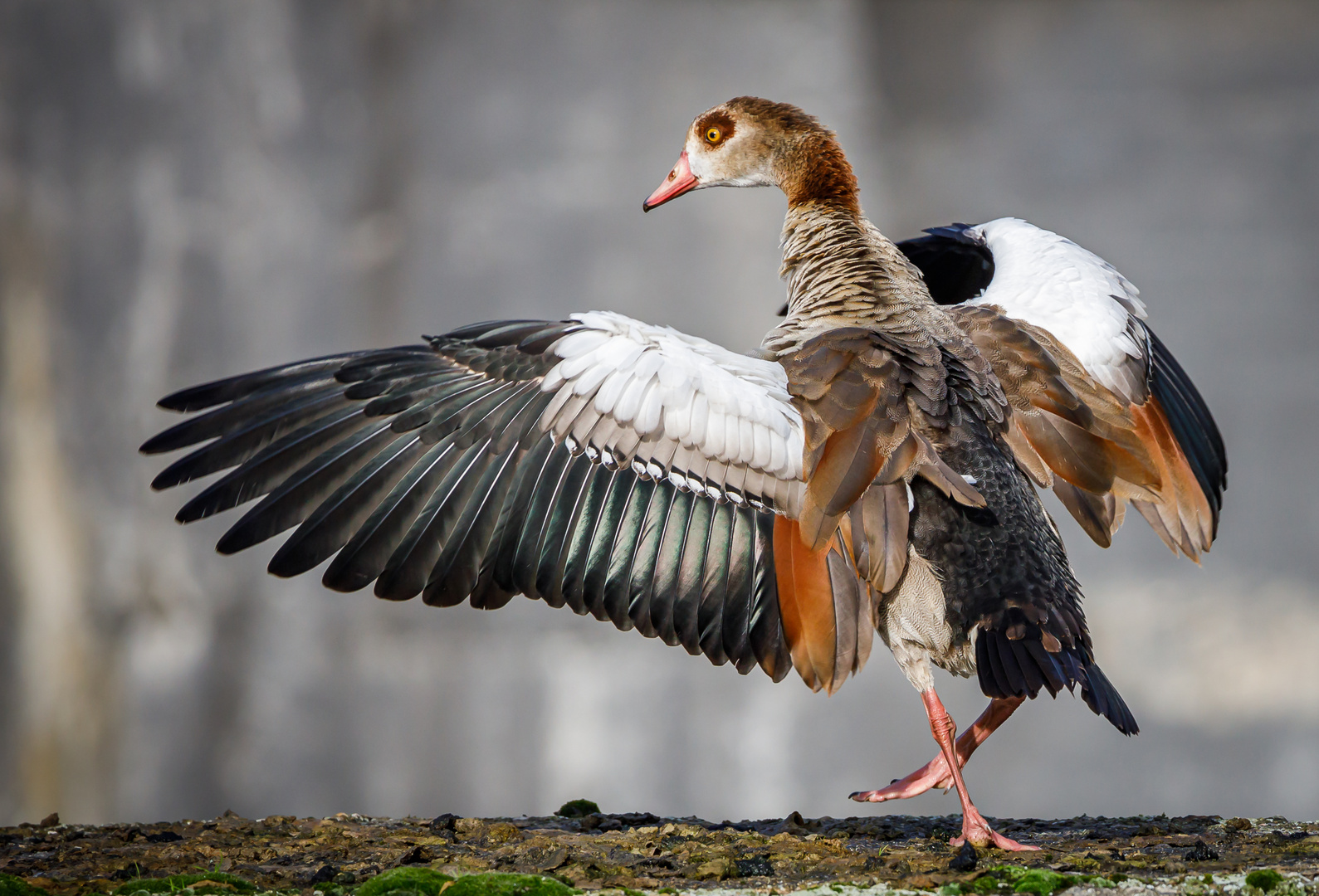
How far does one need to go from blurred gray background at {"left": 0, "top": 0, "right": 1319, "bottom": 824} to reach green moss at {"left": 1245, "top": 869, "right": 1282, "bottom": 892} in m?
3.80

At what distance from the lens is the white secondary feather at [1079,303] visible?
11.4 ft

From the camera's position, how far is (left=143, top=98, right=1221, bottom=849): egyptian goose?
8.98 feet

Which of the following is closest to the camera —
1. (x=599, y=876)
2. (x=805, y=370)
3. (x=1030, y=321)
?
(x=599, y=876)

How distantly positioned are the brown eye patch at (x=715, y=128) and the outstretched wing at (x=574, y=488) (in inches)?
60.8

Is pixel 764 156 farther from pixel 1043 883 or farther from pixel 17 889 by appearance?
pixel 17 889

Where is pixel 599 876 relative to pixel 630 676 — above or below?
below

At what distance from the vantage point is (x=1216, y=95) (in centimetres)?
571

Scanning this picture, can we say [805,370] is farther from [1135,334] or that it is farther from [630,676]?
[630,676]

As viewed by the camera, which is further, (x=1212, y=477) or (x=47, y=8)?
(x=47, y=8)

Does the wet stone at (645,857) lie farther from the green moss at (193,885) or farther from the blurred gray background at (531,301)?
the blurred gray background at (531,301)

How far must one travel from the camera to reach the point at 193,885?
215cm

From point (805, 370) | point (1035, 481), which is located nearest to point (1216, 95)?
point (1035, 481)

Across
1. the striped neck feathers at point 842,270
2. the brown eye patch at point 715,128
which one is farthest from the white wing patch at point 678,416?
the brown eye patch at point 715,128

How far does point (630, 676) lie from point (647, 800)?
63 cm
